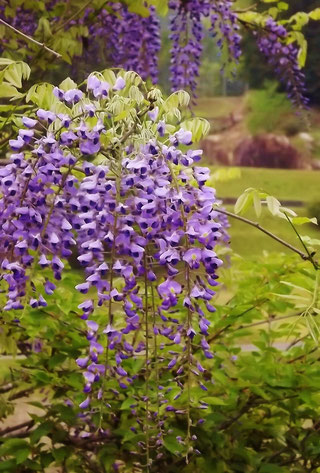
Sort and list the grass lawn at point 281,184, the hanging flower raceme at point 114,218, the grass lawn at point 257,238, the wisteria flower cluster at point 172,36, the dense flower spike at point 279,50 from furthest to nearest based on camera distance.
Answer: the grass lawn at point 281,184, the grass lawn at point 257,238, the dense flower spike at point 279,50, the wisteria flower cluster at point 172,36, the hanging flower raceme at point 114,218

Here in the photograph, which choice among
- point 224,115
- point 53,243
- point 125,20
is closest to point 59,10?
point 125,20

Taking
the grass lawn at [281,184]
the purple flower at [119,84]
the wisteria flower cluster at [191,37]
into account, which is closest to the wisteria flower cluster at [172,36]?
the wisteria flower cluster at [191,37]

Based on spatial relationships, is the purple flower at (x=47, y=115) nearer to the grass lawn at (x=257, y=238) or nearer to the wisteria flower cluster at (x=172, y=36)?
the wisteria flower cluster at (x=172, y=36)

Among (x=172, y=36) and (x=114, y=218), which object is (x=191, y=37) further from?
(x=114, y=218)

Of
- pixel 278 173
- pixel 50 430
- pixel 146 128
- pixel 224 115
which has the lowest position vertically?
pixel 278 173

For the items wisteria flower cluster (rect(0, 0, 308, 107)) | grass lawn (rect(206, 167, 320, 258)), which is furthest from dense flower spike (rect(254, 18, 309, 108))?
grass lawn (rect(206, 167, 320, 258))

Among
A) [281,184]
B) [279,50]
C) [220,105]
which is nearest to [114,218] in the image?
[279,50]

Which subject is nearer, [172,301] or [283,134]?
[172,301]

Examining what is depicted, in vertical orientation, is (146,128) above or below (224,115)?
above

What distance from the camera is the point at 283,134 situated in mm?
4586

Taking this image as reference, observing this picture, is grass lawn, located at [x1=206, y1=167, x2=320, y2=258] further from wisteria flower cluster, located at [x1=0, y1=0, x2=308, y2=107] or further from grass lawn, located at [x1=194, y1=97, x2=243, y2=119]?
wisteria flower cluster, located at [x1=0, y1=0, x2=308, y2=107]

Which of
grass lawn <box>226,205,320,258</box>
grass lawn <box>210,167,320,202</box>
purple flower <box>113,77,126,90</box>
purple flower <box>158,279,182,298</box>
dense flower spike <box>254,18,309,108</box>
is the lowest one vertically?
grass lawn <box>226,205,320,258</box>

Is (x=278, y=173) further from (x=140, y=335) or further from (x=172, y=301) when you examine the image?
(x=172, y=301)

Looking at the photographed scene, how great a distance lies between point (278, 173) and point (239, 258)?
3144mm
